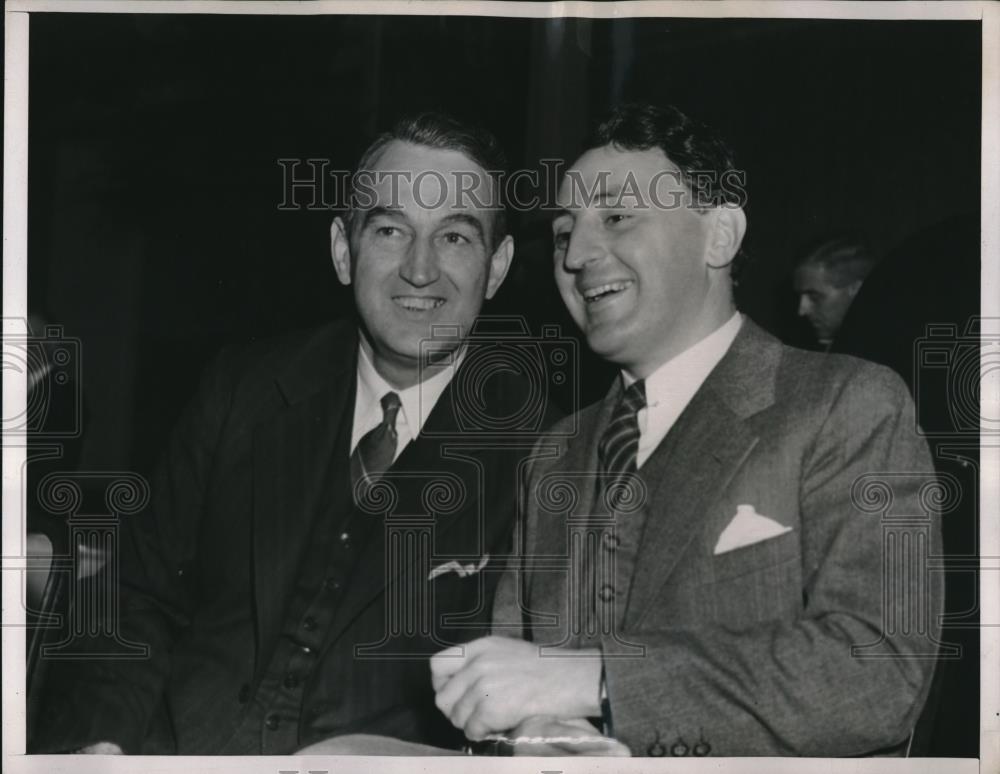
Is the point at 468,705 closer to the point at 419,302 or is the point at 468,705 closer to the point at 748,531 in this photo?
the point at 748,531

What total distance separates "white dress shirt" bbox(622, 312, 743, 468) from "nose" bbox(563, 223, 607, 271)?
314mm

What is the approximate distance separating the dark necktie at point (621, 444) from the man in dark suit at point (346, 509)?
0.57ft

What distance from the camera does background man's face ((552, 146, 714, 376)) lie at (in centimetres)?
274

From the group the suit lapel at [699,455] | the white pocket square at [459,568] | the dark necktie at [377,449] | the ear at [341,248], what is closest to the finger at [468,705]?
the white pocket square at [459,568]

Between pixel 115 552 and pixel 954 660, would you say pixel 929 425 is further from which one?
pixel 115 552

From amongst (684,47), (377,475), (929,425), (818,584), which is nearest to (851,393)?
(929,425)

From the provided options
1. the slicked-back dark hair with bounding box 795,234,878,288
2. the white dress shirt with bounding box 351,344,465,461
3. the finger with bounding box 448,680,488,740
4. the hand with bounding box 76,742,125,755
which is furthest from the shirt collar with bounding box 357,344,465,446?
the hand with bounding box 76,742,125,755

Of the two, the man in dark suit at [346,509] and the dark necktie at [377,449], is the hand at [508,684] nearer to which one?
the man in dark suit at [346,509]

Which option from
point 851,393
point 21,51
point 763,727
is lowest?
point 763,727

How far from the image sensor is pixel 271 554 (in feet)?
9.07

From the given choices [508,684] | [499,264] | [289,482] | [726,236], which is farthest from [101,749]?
[726,236]

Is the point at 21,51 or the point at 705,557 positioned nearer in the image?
the point at 705,557

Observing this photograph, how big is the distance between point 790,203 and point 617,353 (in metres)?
0.56

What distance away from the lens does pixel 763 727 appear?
268 centimetres
